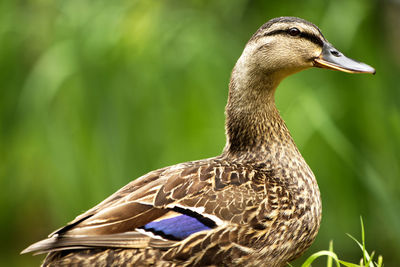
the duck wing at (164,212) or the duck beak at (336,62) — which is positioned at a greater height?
the duck beak at (336,62)

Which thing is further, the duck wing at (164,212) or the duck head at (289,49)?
the duck head at (289,49)

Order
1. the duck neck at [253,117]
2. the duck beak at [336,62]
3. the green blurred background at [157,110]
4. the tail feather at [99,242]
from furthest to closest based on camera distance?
the green blurred background at [157,110] < the duck neck at [253,117] < the duck beak at [336,62] < the tail feather at [99,242]

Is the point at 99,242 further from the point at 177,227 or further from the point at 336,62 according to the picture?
the point at 336,62

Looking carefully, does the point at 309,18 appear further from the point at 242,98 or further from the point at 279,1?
the point at 242,98

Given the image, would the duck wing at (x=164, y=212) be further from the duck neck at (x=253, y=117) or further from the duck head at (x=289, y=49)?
the duck head at (x=289, y=49)

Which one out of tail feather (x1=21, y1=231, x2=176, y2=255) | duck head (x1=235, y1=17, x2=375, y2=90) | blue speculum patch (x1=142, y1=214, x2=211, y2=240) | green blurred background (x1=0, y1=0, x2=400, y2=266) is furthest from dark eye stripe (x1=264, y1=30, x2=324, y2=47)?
green blurred background (x1=0, y1=0, x2=400, y2=266)

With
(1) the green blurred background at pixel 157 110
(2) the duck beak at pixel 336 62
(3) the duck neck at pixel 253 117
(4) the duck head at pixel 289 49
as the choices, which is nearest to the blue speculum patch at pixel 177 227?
(3) the duck neck at pixel 253 117

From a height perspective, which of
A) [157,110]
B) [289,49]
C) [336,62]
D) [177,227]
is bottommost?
[177,227]

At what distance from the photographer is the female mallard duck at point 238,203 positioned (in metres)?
3.23

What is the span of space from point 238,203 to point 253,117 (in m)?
0.65

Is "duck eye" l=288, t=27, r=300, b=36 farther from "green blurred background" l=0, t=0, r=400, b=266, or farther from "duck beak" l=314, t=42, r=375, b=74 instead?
"green blurred background" l=0, t=0, r=400, b=266

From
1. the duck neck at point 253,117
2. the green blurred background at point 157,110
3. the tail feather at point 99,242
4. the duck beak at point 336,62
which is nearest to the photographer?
the tail feather at point 99,242

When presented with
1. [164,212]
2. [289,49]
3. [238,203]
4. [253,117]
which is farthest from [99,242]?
[289,49]

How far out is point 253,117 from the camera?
3.89 meters
